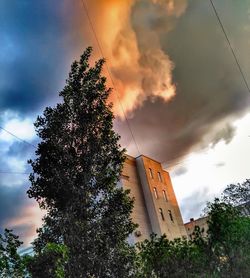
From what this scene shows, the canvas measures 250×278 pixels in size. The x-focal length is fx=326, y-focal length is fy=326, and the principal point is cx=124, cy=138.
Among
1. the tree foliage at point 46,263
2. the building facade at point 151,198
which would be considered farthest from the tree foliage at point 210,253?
the building facade at point 151,198

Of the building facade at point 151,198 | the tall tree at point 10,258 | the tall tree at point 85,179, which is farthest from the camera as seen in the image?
the building facade at point 151,198

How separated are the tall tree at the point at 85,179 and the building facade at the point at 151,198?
57.0 feet

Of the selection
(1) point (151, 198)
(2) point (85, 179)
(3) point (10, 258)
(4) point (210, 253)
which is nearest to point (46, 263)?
(3) point (10, 258)

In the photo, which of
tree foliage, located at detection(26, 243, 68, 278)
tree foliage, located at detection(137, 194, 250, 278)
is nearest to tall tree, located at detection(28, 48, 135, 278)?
tree foliage, located at detection(26, 243, 68, 278)

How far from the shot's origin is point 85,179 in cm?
1065

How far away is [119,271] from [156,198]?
2238 centimetres

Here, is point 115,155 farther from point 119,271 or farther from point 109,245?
point 119,271

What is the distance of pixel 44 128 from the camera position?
1142cm

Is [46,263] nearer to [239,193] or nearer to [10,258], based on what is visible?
[10,258]

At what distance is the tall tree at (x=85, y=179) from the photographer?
31.6 ft

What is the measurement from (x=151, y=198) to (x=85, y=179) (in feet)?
70.0

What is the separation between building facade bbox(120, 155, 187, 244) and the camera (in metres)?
29.7

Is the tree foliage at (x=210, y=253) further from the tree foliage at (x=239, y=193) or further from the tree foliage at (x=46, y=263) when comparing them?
the tree foliage at (x=239, y=193)

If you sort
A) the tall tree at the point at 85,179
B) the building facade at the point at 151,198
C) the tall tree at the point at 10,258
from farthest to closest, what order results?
1. the building facade at the point at 151,198
2. the tall tree at the point at 85,179
3. the tall tree at the point at 10,258
